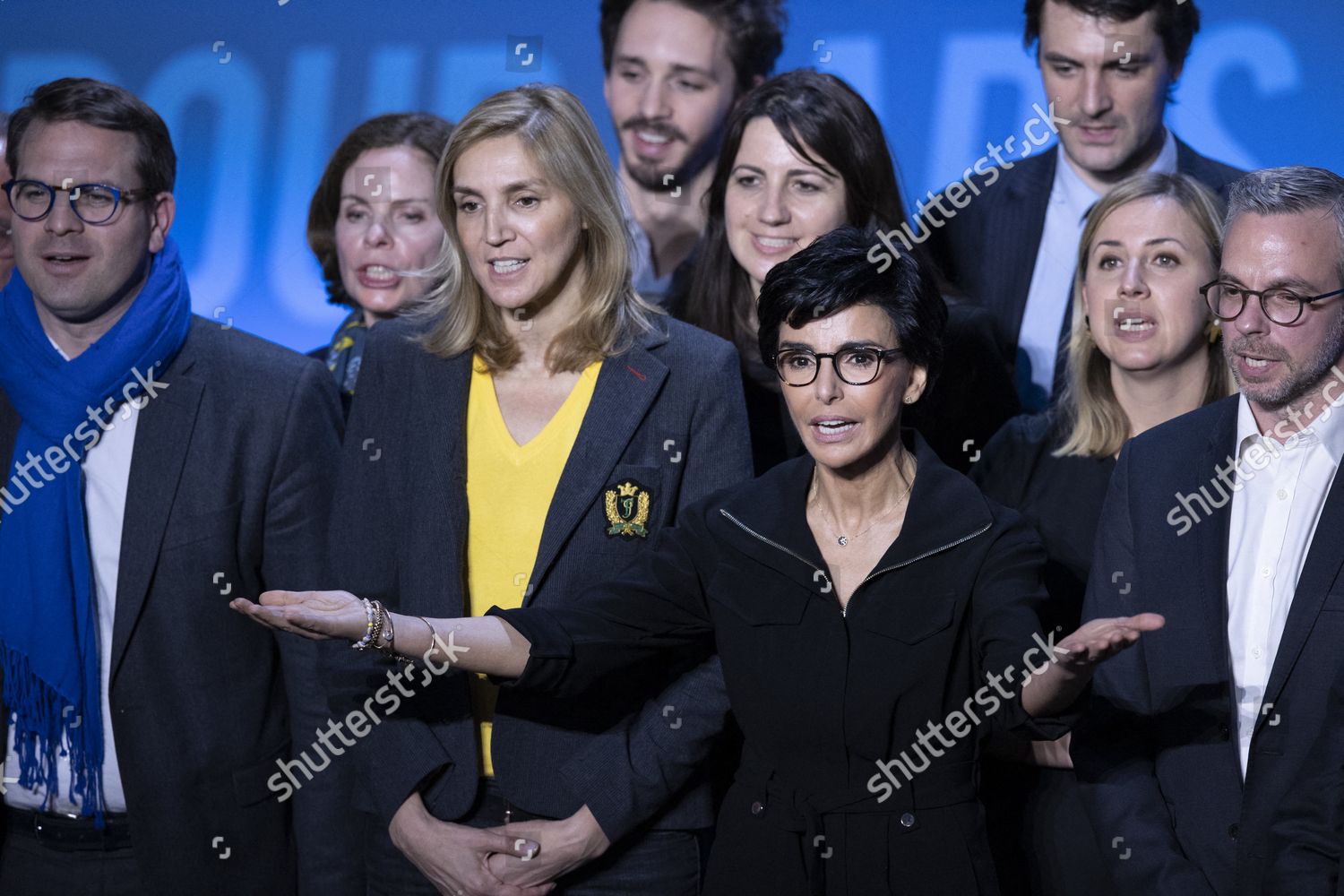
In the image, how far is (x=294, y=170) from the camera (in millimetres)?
4875

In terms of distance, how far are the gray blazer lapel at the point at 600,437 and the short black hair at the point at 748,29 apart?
1796 millimetres

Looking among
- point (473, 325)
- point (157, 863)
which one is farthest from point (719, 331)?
point (157, 863)

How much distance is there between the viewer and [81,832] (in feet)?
10.2

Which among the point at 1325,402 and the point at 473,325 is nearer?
the point at 1325,402

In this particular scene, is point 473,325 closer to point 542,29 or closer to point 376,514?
point 376,514

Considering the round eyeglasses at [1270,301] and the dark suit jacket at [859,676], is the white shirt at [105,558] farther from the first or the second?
the round eyeglasses at [1270,301]

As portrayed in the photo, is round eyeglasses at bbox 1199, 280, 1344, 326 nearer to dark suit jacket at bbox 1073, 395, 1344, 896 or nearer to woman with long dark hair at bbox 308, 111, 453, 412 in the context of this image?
dark suit jacket at bbox 1073, 395, 1344, 896

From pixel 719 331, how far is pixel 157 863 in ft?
5.87

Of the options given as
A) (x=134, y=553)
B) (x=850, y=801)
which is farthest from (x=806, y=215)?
(x=134, y=553)

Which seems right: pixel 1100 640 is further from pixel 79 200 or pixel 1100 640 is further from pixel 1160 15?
pixel 1160 15

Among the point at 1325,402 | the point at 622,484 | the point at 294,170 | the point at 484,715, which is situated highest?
the point at 294,170

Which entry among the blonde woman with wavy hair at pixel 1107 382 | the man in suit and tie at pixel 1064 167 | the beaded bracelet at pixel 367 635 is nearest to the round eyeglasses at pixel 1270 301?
the blonde woman with wavy hair at pixel 1107 382

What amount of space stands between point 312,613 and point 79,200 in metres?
1.23

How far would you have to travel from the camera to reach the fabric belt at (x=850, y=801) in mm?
2463
